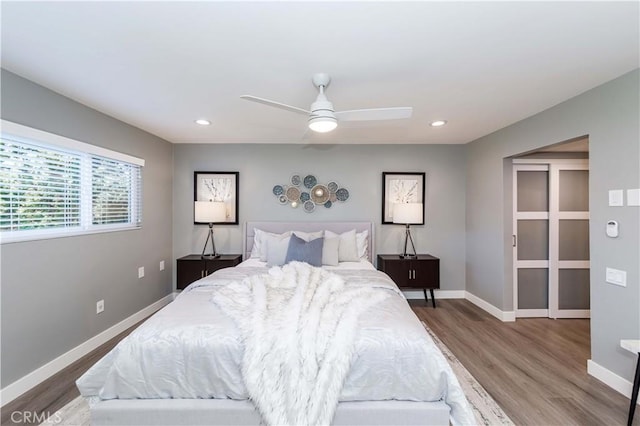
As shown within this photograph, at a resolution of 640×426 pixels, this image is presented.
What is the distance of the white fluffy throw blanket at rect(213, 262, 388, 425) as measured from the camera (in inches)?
61.3

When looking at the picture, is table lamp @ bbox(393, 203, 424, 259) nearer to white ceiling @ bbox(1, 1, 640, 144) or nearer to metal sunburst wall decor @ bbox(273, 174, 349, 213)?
metal sunburst wall decor @ bbox(273, 174, 349, 213)

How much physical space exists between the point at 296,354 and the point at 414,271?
2.92m

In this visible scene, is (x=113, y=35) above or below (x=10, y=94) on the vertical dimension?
above

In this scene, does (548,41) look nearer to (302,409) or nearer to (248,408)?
(302,409)

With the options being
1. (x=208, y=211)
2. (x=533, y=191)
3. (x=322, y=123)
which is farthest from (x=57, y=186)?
(x=533, y=191)

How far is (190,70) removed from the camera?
212 cm

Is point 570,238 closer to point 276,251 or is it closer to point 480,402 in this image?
point 480,402

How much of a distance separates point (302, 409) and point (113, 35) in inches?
94.9

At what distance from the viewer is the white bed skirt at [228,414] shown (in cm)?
164

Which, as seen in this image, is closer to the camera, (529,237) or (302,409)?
(302,409)

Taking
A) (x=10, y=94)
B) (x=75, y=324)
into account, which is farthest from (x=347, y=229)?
(x=10, y=94)

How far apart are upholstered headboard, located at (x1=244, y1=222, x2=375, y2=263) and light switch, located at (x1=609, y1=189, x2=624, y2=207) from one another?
2660 millimetres

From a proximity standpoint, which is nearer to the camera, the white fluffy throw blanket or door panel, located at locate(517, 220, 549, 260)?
the white fluffy throw blanket

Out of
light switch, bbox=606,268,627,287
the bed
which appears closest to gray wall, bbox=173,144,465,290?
light switch, bbox=606,268,627,287
